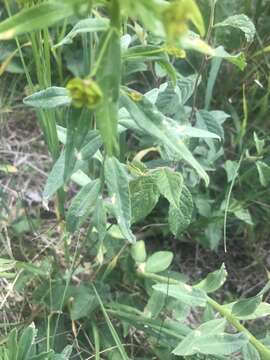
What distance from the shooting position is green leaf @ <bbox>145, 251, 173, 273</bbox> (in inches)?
56.0

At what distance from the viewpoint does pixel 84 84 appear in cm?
74

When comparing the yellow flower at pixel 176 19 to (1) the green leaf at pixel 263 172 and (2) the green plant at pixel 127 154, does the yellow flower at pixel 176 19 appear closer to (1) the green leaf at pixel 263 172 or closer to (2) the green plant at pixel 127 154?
(2) the green plant at pixel 127 154

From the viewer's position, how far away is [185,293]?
1.28 meters

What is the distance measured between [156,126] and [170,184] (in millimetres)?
257

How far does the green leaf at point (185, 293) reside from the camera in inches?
49.4

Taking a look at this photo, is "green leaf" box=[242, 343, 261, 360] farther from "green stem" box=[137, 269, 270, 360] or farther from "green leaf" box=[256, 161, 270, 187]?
"green leaf" box=[256, 161, 270, 187]

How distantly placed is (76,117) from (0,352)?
0.44m

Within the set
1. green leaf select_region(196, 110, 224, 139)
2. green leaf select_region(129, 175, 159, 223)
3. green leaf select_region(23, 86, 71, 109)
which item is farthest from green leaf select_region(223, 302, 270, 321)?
green leaf select_region(23, 86, 71, 109)

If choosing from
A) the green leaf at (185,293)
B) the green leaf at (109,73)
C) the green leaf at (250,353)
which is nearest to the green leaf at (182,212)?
the green leaf at (185,293)

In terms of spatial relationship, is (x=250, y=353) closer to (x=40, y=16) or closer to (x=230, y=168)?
(x=230, y=168)

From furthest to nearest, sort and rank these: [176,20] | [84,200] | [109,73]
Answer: [84,200] < [109,73] < [176,20]

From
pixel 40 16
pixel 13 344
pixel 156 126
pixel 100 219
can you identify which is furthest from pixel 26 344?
pixel 40 16

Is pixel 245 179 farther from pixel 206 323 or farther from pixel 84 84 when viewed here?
pixel 84 84

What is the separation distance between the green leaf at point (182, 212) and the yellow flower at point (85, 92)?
480mm
